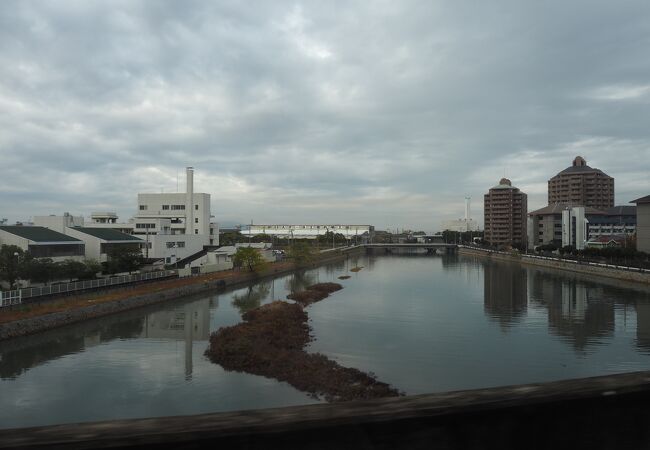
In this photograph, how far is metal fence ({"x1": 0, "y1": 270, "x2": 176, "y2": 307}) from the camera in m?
9.80

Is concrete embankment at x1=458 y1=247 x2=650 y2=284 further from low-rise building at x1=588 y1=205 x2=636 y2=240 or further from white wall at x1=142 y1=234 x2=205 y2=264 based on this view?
white wall at x1=142 y1=234 x2=205 y2=264

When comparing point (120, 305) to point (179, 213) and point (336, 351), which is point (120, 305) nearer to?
point (336, 351)

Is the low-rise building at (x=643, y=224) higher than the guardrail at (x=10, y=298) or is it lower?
higher

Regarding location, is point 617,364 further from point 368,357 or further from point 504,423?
point 504,423

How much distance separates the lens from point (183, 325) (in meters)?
10.8

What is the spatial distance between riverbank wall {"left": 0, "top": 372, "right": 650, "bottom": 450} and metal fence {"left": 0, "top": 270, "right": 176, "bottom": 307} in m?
10.7

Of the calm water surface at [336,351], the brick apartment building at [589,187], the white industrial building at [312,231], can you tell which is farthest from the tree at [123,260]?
the white industrial building at [312,231]

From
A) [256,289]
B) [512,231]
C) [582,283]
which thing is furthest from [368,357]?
[512,231]

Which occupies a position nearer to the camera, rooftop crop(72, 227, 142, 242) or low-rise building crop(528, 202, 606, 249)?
rooftop crop(72, 227, 142, 242)

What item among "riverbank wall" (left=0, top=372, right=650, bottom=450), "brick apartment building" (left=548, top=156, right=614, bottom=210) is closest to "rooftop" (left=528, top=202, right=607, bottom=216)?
"brick apartment building" (left=548, top=156, right=614, bottom=210)

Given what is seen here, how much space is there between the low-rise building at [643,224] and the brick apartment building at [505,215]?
807 inches

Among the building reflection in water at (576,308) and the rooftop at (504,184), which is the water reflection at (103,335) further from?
the rooftop at (504,184)

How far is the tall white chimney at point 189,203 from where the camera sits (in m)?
25.1

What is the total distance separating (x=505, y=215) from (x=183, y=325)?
134 ft
